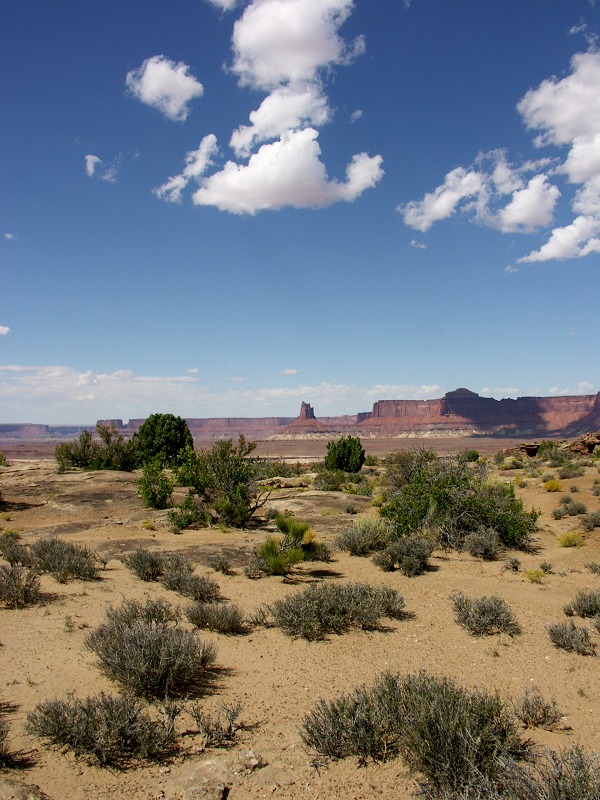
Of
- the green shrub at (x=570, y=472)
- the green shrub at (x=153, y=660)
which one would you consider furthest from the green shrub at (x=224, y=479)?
the green shrub at (x=570, y=472)

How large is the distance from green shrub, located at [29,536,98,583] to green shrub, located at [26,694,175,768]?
18.9 feet

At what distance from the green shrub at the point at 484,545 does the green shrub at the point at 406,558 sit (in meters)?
1.63

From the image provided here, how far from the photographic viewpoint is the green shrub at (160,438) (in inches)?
1436

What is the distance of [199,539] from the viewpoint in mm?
15328

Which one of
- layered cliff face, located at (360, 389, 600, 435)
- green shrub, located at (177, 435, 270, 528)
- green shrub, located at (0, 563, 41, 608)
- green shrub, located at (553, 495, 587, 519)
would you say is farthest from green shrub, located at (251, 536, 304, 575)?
layered cliff face, located at (360, 389, 600, 435)

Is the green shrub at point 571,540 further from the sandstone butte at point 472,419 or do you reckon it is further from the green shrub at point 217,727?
the sandstone butte at point 472,419

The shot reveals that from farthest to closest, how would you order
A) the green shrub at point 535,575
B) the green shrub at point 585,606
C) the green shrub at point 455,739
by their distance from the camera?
the green shrub at point 535,575, the green shrub at point 585,606, the green shrub at point 455,739

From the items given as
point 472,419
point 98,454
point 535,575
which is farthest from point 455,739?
point 472,419

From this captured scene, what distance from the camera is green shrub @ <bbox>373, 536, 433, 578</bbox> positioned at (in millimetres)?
11383

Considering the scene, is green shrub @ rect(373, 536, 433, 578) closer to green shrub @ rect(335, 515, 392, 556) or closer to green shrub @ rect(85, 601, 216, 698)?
green shrub @ rect(335, 515, 392, 556)

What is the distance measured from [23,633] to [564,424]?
192m

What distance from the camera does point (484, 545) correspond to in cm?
1324

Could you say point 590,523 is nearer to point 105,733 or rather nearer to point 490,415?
point 105,733

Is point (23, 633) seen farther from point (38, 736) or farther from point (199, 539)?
point (199, 539)
